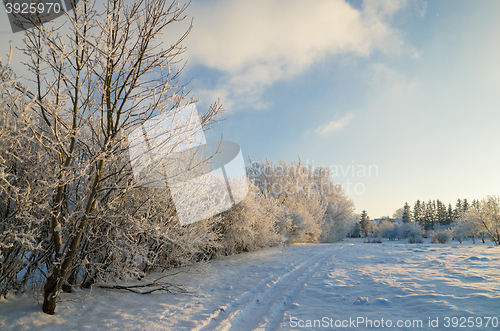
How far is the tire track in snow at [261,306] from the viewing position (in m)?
3.99

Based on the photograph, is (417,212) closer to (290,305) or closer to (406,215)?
(406,215)

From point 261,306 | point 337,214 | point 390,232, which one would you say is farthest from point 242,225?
point 390,232

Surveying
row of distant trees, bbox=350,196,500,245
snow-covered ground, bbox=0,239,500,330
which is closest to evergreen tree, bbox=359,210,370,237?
row of distant trees, bbox=350,196,500,245

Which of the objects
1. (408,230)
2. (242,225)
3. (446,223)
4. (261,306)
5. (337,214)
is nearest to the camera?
(261,306)

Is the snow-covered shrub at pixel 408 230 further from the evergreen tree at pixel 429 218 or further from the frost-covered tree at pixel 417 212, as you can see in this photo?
the frost-covered tree at pixel 417 212

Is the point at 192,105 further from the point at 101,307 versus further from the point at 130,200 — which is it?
the point at 101,307

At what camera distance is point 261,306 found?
4.82 metres

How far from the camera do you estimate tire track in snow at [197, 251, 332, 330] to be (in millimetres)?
3992

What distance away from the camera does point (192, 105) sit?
4.39 m

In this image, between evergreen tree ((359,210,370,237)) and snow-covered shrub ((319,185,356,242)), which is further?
evergreen tree ((359,210,370,237))

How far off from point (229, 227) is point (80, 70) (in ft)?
28.6

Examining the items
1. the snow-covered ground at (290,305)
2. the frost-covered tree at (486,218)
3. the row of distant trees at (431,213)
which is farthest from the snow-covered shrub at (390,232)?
the snow-covered ground at (290,305)

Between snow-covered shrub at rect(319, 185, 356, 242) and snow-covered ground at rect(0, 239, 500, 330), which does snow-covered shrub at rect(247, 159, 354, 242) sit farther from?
snow-covered ground at rect(0, 239, 500, 330)

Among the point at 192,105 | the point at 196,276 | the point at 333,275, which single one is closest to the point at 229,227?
the point at 196,276
